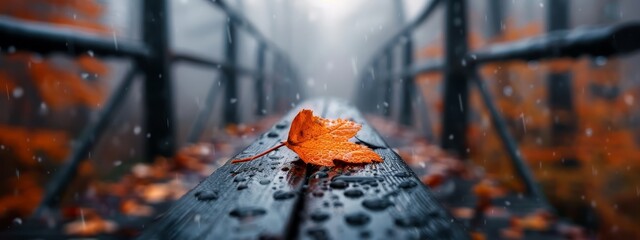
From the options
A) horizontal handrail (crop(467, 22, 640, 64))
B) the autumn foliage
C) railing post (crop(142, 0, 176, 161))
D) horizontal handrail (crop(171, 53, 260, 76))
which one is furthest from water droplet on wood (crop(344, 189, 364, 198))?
the autumn foliage

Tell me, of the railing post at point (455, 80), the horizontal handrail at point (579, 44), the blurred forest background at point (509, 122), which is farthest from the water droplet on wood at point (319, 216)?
the railing post at point (455, 80)

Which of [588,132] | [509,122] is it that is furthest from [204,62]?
[509,122]

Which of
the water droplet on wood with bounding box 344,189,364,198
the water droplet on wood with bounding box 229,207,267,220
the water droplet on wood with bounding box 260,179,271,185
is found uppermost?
the water droplet on wood with bounding box 260,179,271,185

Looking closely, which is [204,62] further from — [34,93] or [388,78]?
[34,93]

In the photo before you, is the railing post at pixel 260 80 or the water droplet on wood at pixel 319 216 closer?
the water droplet on wood at pixel 319 216

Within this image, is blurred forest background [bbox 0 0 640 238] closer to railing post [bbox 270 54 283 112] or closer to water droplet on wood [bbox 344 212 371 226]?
railing post [bbox 270 54 283 112]

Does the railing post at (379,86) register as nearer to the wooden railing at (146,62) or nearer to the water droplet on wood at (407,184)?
the wooden railing at (146,62)
